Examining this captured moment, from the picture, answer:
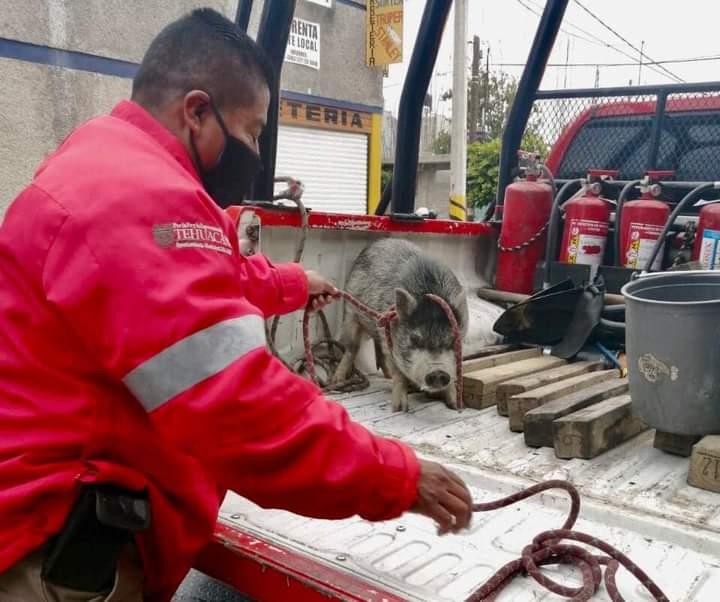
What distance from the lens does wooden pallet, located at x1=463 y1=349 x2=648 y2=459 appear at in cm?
279

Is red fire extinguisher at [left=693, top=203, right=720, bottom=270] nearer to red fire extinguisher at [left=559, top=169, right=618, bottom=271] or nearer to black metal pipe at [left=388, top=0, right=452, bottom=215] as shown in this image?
red fire extinguisher at [left=559, top=169, right=618, bottom=271]

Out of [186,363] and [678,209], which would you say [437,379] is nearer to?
[678,209]

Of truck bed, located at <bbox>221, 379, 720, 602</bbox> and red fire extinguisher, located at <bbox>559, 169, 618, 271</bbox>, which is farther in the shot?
red fire extinguisher, located at <bbox>559, 169, 618, 271</bbox>

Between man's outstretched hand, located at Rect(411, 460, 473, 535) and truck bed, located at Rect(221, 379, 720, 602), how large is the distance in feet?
0.92

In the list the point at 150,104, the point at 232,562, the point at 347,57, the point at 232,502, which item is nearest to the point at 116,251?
the point at 150,104

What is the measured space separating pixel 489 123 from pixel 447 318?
999 inches

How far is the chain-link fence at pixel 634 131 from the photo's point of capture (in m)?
4.68

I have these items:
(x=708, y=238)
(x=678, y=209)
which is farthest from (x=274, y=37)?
(x=708, y=238)

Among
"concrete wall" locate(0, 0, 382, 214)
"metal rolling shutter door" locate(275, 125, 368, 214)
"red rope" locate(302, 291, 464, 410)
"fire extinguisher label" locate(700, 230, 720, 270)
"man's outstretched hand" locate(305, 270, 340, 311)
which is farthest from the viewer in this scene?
"metal rolling shutter door" locate(275, 125, 368, 214)

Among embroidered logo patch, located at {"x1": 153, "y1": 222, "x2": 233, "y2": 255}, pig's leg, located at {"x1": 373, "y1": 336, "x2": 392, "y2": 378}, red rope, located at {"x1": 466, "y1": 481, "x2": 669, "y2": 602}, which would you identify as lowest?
pig's leg, located at {"x1": 373, "y1": 336, "x2": 392, "y2": 378}

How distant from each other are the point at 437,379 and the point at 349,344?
2.61 feet

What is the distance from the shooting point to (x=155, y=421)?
54.1 inches

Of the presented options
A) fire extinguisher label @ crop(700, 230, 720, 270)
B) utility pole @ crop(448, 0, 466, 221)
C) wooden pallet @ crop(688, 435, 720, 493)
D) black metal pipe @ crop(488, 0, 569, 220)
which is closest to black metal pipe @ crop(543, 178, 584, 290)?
black metal pipe @ crop(488, 0, 569, 220)

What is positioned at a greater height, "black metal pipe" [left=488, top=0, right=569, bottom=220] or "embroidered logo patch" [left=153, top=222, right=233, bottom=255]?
"black metal pipe" [left=488, top=0, right=569, bottom=220]
